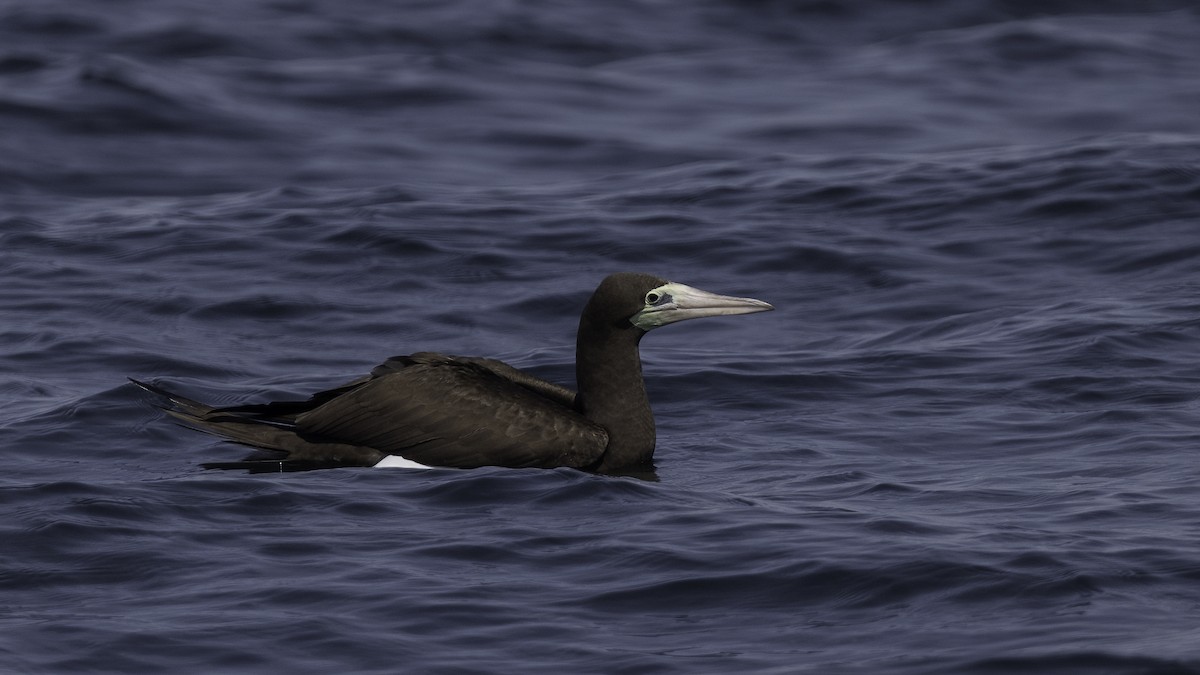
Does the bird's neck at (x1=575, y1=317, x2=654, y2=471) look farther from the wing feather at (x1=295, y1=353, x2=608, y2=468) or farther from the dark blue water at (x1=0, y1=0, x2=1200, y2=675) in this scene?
the dark blue water at (x1=0, y1=0, x2=1200, y2=675)

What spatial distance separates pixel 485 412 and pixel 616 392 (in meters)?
0.82

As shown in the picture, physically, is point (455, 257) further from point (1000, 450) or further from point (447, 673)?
point (447, 673)

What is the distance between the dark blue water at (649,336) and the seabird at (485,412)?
0.37 meters

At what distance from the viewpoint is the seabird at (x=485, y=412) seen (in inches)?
428

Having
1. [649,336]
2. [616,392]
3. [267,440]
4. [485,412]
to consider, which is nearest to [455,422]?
[485,412]

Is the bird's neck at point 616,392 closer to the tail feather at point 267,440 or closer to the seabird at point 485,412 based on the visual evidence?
the seabird at point 485,412

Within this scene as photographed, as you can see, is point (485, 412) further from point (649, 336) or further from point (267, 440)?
point (649, 336)

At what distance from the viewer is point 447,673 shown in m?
7.33

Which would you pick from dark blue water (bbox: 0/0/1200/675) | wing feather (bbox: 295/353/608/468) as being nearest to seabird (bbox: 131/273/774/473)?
wing feather (bbox: 295/353/608/468)

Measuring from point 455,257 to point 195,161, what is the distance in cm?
510

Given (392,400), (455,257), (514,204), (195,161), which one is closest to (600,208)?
(514,204)

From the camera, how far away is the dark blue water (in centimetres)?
796

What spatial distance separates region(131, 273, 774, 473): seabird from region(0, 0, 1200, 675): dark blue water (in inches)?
14.4

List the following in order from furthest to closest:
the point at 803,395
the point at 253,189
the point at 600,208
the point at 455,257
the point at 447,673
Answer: the point at 253,189, the point at 600,208, the point at 455,257, the point at 803,395, the point at 447,673
